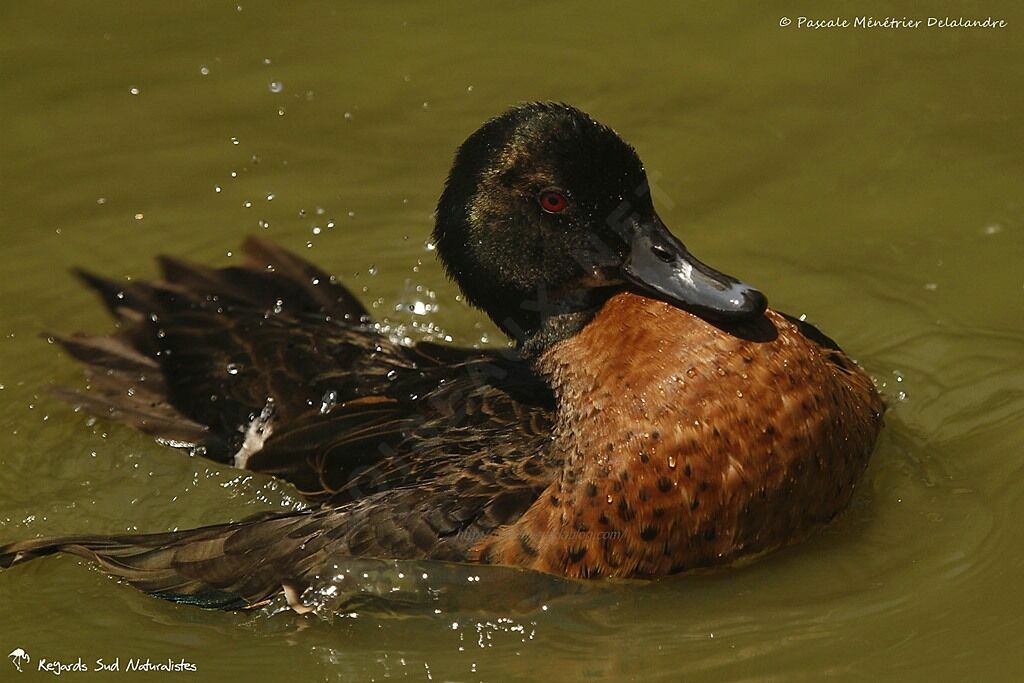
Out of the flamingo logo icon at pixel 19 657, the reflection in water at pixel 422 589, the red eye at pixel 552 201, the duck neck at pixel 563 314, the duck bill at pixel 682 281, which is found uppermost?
the red eye at pixel 552 201

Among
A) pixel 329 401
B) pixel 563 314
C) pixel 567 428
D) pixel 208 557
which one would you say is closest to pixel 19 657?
pixel 208 557

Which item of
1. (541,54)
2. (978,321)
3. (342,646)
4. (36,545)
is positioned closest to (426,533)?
(342,646)

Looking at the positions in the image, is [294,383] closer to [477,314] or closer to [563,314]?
[477,314]

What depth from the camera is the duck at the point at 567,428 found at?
14.7 feet

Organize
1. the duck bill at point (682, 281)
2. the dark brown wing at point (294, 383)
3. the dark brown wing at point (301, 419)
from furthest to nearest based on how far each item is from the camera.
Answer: the dark brown wing at point (294, 383), the dark brown wing at point (301, 419), the duck bill at point (682, 281)

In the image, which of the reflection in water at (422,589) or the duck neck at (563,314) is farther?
the duck neck at (563,314)

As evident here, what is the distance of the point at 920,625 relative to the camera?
4.34m

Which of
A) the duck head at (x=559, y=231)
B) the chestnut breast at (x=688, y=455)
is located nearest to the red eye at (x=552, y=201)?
the duck head at (x=559, y=231)

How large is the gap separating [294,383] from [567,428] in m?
1.35

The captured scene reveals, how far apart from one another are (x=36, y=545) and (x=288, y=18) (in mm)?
4244

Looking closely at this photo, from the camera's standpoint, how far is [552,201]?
4.72m

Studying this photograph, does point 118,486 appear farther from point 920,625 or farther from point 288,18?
point 288,18

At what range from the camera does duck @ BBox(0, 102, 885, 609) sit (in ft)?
14.7

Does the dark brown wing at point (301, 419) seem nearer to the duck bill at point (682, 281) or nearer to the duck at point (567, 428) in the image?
the duck at point (567, 428)
